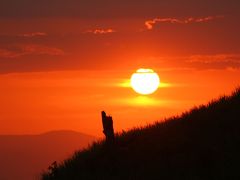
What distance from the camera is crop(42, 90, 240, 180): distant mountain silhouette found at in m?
18.3

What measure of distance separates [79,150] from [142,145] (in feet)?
12.6

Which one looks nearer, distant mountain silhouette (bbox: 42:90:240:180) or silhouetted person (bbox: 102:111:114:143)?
distant mountain silhouette (bbox: 42:90:240:180)

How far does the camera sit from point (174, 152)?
64.8 ft

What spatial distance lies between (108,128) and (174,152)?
3.59 m

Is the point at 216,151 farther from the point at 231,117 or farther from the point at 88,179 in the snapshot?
the point at 88,179

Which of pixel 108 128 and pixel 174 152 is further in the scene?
pixel 108 128

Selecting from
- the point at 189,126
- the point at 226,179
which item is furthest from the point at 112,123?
the point at 226,179

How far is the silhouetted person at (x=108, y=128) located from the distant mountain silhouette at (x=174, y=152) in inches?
13.2

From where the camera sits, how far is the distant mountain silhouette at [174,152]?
18.3 metres

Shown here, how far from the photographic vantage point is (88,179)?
19.7 metres

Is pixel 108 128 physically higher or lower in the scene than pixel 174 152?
higher

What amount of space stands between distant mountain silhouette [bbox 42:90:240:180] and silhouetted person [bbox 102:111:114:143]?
34cm

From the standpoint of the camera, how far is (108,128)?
886 inches

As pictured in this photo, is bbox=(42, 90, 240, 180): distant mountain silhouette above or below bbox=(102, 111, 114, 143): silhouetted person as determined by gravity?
below
